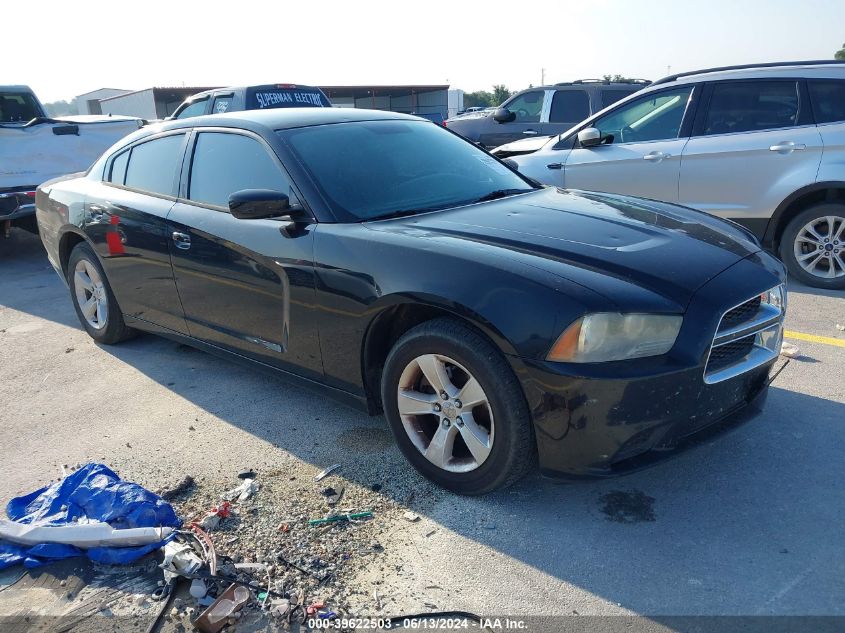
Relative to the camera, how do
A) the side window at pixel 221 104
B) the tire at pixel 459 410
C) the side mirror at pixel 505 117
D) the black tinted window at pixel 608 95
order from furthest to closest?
the black tinted window at pixel 608 95, the side window at pixel 221 104, the side mirror at pixel 505 117, the tire at pixel 459 410

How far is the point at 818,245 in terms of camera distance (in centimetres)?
589

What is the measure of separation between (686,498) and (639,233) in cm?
120

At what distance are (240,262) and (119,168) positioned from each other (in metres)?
1.86

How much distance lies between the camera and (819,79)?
5793mm

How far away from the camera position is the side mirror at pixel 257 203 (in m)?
3.38

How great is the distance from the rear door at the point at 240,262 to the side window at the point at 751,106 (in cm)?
435

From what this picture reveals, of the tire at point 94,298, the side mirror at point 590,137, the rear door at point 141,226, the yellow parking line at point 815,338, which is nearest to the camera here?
the rear door at point 141,226

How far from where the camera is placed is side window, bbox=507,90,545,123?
11469mm

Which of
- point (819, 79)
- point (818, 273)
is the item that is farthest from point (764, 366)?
point (819, 79)

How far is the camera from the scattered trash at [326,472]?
10.9 ft

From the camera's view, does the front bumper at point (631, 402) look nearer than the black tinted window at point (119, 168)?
Yes

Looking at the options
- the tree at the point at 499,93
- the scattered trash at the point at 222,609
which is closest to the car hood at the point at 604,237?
the scattered trash at the point at 222,609

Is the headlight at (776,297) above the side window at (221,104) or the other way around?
the other way around

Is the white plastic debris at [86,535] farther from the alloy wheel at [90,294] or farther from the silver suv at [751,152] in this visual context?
the silver suv at [751,152]
